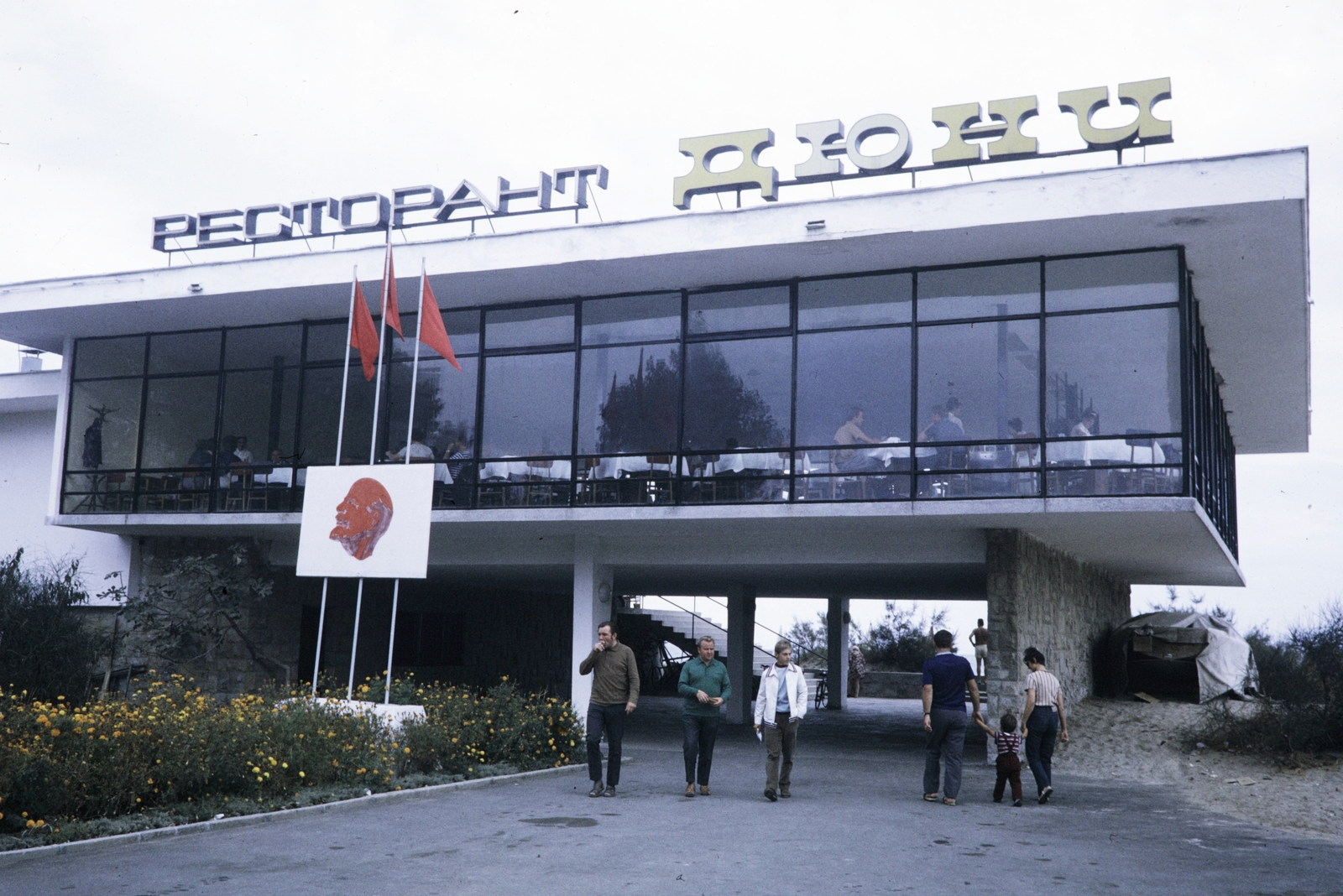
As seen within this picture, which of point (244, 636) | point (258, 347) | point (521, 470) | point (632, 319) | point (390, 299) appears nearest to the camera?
point (390, 299)

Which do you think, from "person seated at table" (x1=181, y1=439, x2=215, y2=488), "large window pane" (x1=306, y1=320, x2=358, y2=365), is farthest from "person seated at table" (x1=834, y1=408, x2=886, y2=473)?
"person seated at table" (x1=181, y1=439, x2=215, y2=488)

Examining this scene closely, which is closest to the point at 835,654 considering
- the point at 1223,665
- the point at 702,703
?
the point at 1223,665

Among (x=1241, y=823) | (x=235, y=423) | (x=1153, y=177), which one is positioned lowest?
(x=1241, y=823)

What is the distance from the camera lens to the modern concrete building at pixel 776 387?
48.6ft

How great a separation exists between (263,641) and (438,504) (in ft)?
18.3

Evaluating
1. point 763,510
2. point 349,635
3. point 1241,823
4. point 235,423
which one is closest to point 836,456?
point 763,510

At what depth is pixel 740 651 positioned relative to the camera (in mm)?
24828

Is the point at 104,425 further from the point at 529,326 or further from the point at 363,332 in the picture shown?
the point at 529,326

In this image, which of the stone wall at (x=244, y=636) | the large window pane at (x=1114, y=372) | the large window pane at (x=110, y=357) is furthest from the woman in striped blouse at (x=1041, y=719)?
the large window pane at (x=110, y=357)

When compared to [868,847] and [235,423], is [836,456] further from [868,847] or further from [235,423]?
[235,423]

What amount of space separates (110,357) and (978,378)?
1532 cm

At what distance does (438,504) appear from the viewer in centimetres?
1816

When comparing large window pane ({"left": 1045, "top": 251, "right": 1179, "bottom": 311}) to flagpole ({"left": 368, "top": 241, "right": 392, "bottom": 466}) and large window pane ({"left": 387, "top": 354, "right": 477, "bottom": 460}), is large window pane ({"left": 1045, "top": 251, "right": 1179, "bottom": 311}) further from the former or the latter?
flagpole ({"left": 368, "top": 241, "right": 392, "bottom": 466})

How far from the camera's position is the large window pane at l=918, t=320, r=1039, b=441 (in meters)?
15.2
